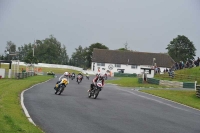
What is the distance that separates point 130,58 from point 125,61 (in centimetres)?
222

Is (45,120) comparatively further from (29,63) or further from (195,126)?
(29,63)

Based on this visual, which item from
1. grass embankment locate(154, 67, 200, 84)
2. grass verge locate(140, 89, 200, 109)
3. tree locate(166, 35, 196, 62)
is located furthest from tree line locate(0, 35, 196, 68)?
grass verge locate(140, 89, 200, 109)

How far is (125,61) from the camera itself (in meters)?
119

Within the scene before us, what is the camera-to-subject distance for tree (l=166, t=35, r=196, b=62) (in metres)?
134

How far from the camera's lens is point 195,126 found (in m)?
14.4

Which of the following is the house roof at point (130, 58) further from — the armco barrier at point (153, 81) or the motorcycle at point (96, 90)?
the motorcycle at point (96, 90)

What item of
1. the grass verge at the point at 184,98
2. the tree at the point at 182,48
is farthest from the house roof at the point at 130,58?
the grass verge at the point at 184,98

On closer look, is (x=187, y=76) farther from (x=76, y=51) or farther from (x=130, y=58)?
(x=76, y=51)

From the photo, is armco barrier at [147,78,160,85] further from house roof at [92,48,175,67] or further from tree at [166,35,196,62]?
tree at [166,35,196,62]

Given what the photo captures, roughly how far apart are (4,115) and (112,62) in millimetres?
106507

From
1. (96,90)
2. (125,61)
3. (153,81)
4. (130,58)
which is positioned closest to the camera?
(96,90)

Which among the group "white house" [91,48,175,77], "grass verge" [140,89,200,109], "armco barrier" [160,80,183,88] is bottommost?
"grass verge" [140,89,200,109]

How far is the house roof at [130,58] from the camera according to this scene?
4692 inches

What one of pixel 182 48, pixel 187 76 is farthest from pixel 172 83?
pixel 182 48
